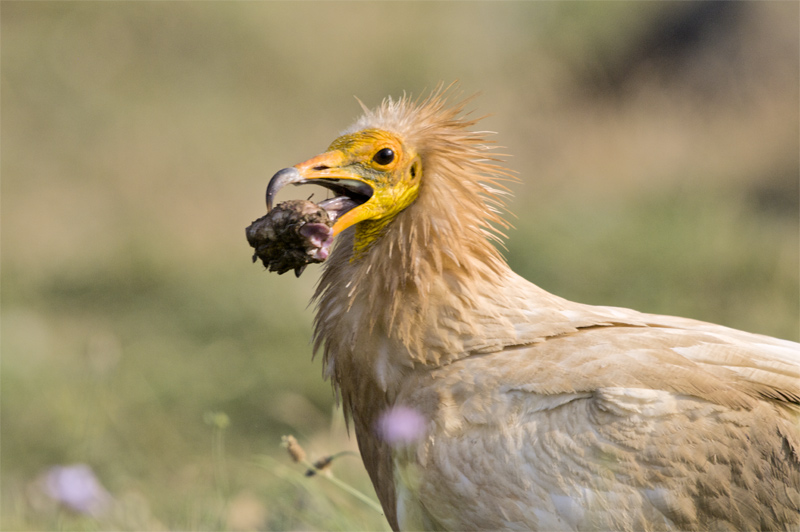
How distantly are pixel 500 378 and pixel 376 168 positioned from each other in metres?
0.91

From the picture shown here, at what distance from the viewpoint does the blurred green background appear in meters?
7.10

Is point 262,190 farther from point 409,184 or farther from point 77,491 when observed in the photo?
point 409,184

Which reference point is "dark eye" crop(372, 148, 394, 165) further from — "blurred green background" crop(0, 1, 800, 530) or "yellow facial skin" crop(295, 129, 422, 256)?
"blurred green background" crop(0, 1, 800, 530)

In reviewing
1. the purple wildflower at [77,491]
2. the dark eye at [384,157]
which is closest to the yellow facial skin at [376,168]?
the dark eye at [384,157]

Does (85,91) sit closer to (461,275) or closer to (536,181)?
(536,181)

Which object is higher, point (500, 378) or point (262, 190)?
point (262, 190)

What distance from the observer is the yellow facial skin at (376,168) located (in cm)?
293

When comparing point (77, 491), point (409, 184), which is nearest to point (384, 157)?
point (409, 184)

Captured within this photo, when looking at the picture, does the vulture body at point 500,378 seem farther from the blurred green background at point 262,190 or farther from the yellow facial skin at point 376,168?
the blurred green background at point 262,190

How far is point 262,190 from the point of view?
1190cm

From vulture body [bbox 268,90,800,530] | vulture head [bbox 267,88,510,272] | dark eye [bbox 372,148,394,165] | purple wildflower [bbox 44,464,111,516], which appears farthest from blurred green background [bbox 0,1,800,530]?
dark eye [bbox 372,148,394,165]

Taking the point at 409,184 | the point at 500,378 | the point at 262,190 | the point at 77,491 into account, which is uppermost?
the point at 409,184

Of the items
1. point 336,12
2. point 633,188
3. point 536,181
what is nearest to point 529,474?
point 633,188

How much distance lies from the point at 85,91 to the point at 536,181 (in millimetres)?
7476
